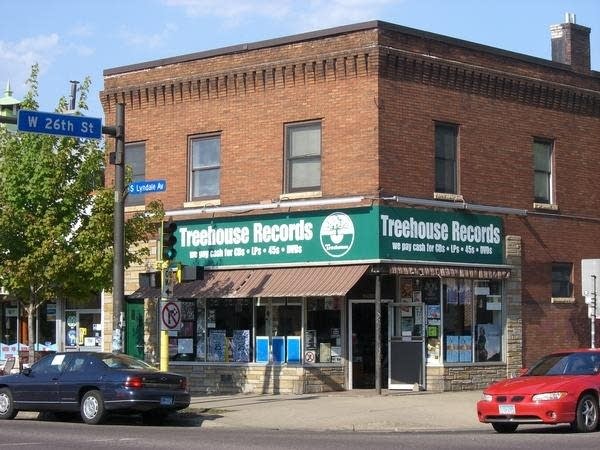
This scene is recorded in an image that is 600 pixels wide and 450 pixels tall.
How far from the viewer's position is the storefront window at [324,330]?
26484 millimetres

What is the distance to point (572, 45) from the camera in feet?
100

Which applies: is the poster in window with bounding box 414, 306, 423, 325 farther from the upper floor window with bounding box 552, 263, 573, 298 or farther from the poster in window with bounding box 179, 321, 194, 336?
the poster in window with bounding box 179, 321, 194, 336

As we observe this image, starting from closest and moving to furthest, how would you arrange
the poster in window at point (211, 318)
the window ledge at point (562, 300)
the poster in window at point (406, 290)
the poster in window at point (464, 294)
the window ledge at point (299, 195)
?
1. the window ledge at point (299, 195)
2. the poster in window at point (406, 290)
3. the poster in window at point (464, 294)
4. the poster in window at point (211, 318)
5. the window ledge at point (562, 300)

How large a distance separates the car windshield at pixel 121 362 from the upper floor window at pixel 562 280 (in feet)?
41.0

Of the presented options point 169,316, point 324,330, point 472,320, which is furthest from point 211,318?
point 472,320

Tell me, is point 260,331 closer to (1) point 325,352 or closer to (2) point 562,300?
(1) point 325,352

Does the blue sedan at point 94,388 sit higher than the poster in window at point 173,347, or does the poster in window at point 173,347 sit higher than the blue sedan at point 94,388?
the poster in window at point 173,347

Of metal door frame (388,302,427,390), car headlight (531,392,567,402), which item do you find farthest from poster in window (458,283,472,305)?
car headlight (531,392,567,402)

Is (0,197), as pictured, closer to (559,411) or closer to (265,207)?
(265,207)

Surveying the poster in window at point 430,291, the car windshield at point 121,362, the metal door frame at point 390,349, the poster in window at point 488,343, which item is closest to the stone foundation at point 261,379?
the metal door frame at point 390,349

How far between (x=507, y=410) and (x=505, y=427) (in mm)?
811

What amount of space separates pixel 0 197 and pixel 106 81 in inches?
257

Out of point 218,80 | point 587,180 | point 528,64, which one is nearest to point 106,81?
point 218,80

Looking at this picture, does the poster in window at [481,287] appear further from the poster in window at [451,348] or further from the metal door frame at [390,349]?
the metal door frame at [390,349]
